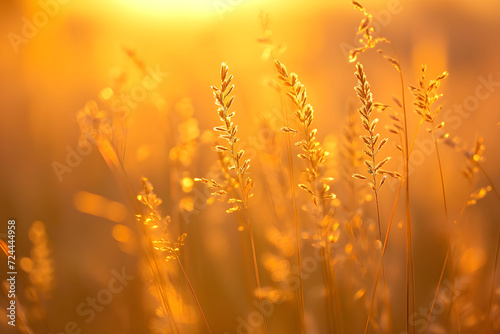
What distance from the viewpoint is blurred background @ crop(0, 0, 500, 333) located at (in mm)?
1206

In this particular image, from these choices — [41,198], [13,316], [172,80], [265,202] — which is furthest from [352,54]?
[41,198]

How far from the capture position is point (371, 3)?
6.18 feet

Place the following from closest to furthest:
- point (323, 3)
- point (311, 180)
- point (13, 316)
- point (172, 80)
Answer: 1. point (311, 180)
2. point (13, 316)
3. point (172, 80)
4. point (323, 3)

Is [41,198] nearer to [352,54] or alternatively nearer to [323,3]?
[352,54]

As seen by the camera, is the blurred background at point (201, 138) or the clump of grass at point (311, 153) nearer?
the clump of grass at point (311, 153)

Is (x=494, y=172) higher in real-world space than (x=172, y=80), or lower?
lower

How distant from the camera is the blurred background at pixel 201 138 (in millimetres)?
1206

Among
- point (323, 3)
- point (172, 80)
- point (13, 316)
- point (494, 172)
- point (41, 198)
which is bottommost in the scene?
point (13, 316)

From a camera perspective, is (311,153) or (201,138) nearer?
(311,153)

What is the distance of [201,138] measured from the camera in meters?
1.17

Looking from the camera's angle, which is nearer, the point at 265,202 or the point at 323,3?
the point at 265,202

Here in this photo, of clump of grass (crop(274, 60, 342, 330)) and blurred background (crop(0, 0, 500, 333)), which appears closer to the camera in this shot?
clump of grass (crop(274, 60, 342, 330))

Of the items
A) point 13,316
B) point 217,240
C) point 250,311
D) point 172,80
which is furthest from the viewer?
point 172,80

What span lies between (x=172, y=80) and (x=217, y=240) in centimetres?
83
